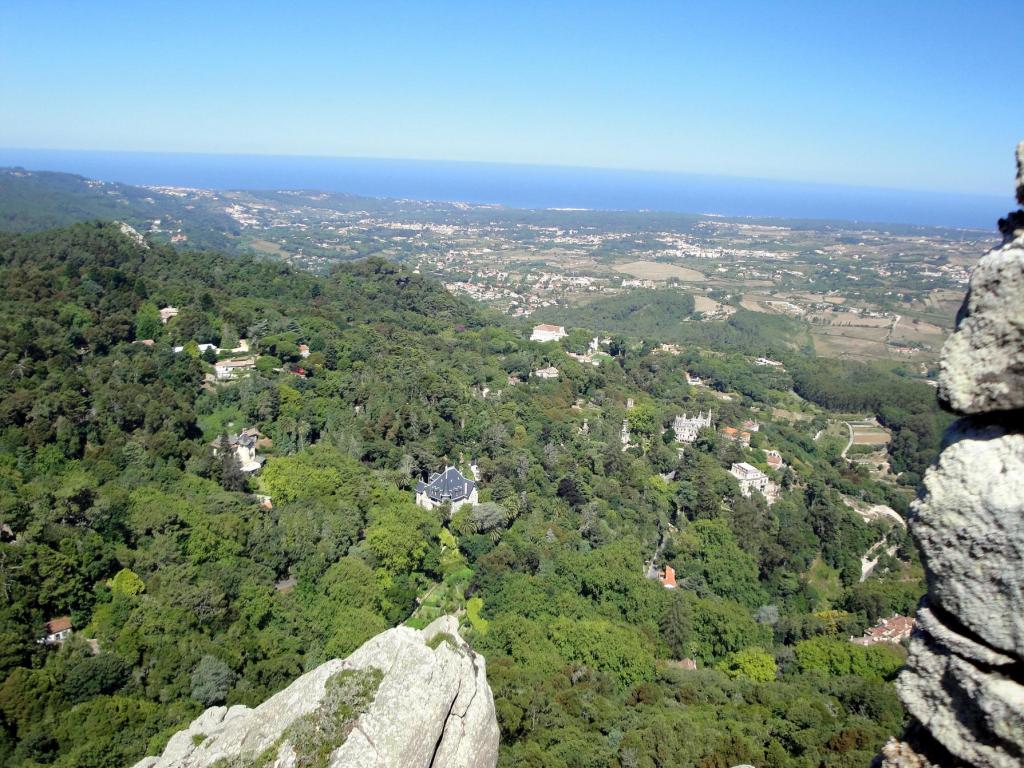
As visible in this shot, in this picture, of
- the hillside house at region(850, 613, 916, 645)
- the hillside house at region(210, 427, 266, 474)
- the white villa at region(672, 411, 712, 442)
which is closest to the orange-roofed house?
the hillside house at region(850, 613, 916, 645)

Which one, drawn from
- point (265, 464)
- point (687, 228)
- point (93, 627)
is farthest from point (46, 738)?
point (687, 228)

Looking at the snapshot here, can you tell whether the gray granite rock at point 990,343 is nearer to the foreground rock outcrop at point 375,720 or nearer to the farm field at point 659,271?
the foreground rock outcrop at point 375,720

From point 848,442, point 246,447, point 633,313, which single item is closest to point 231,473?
point 246,447

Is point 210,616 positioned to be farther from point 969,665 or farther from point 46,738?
point 969,665

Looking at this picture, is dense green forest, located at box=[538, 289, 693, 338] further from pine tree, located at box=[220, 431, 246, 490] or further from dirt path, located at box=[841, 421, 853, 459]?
pine tree, located at box=[220, 431, 246, 490]

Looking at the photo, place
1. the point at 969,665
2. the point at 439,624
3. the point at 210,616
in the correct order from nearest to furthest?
the point at 969,665 → the point at 439,624 → the point at 210,616

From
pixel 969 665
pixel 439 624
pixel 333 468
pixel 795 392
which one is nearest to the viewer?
pixel 969 665

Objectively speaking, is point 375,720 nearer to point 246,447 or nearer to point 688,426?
point 246,447
